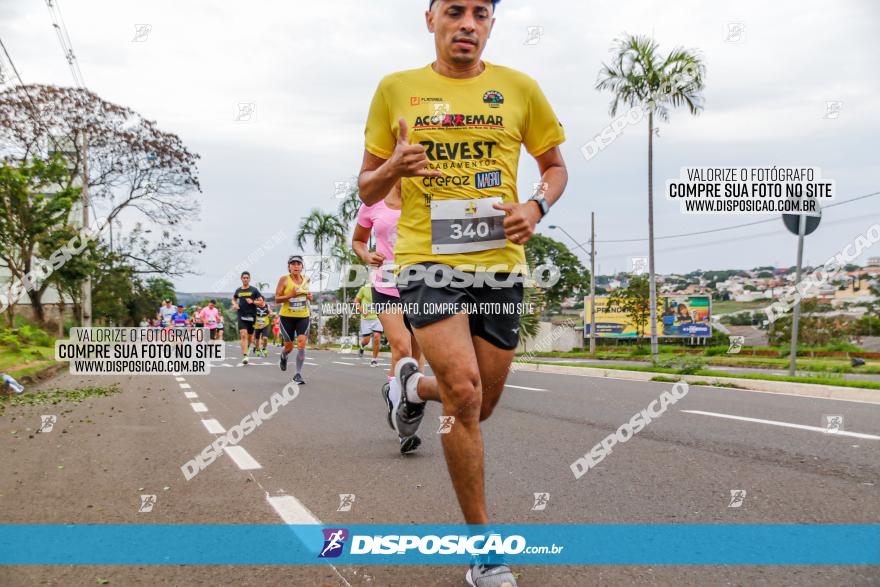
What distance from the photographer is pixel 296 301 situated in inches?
512

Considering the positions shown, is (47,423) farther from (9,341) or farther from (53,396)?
(9,341)

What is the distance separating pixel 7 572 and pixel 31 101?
108 feet

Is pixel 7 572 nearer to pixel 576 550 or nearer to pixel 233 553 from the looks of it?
pixel 233 553

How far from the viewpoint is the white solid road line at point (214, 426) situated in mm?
7134

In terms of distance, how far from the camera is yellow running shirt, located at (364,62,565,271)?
10.3 feet

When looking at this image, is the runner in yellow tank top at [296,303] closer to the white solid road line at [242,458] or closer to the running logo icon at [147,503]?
the white solid road line at [242,458]

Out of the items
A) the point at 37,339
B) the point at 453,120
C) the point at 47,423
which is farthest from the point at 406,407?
the point at 37,339

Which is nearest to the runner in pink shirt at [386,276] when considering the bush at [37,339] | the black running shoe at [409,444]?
the black running shoe at [409,444]

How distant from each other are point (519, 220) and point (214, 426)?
5330 mm

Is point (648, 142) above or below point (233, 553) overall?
above

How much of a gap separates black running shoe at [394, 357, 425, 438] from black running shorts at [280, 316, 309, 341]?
27.9 feet

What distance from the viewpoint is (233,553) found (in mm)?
3303

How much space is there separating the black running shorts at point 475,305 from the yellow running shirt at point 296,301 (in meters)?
9.87

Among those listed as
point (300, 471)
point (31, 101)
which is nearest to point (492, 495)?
point (300, 471)
